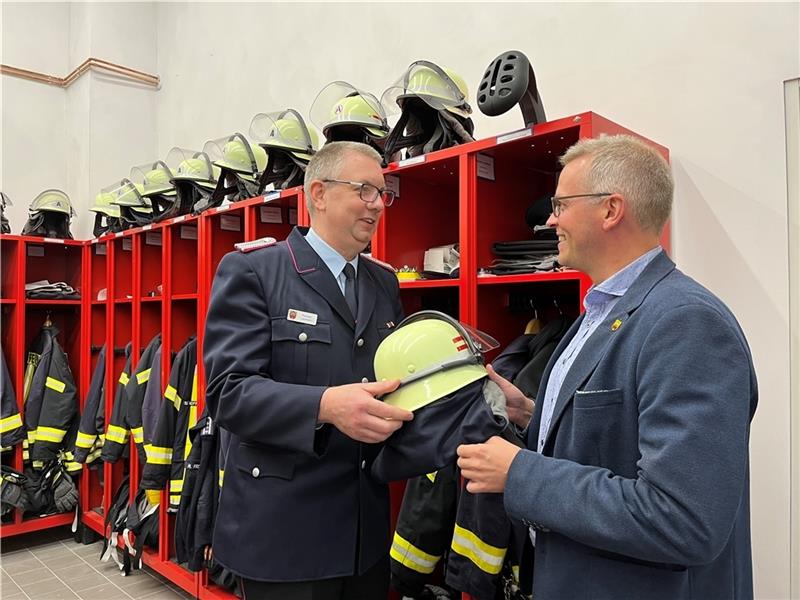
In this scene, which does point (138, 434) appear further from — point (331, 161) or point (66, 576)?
point (331, 161)

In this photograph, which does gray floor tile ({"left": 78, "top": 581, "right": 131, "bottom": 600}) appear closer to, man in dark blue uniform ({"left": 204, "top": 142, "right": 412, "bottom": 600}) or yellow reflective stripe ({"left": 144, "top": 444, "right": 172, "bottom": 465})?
yellow reflective stripe ({"left": 144, "top": 444, "right": 172, "bottom": 465})

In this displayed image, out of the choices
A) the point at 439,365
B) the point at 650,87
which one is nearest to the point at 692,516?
the point at 439,365

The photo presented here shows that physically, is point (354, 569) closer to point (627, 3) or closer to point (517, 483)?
point (517, 483)

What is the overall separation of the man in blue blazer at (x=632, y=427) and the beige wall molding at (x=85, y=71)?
18.6 feet

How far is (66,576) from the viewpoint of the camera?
161 inches

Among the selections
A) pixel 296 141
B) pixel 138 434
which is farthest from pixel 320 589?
pixel 138 434

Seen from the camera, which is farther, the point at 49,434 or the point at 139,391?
the point at 49,434

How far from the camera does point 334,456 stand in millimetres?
1778

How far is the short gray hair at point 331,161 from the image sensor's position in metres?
1.93

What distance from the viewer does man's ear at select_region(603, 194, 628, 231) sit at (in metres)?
1.28

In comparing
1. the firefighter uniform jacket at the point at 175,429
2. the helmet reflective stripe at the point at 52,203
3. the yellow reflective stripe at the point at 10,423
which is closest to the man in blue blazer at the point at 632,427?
the firefighter uniform jacket at the point at 175,429

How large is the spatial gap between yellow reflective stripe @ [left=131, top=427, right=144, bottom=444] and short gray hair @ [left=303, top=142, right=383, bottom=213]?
274 cm

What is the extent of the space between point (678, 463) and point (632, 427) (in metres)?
0.14

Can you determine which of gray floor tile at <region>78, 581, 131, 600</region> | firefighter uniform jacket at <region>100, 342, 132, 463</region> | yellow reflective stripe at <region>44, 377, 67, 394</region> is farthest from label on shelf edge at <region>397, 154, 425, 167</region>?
yellow reflective stripe at <region>44, 377, 67, 394</region>
